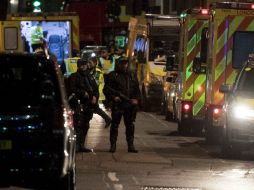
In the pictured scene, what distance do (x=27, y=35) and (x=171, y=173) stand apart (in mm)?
16533

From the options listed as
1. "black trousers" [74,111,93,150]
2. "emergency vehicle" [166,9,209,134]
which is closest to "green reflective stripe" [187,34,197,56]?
"emergency vehicle" [166,9,209,134]

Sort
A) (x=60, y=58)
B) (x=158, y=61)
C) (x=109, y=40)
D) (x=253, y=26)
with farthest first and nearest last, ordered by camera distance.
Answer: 1. (x=109, y=40)
2. (x=60, y=58)
3. (x=158, y=61)
4. (x=253, y=26)

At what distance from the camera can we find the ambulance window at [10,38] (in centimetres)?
2877

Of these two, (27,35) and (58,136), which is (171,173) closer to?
(58,136)

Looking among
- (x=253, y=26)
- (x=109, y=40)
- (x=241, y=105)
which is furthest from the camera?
(x=109, y=40)

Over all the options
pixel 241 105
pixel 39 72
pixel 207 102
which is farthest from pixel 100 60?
pixel 39 72

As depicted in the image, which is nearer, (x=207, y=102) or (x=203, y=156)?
(x=203, y=156)

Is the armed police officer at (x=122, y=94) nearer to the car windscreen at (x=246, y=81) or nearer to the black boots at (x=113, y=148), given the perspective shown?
the black boots at (x=113, y=148)

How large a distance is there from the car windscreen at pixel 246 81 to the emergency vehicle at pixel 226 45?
4.15 ft

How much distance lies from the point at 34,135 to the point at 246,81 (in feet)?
24.5

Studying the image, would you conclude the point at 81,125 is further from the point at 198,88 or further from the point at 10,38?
the point at 10,38

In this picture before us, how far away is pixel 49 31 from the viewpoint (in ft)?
102

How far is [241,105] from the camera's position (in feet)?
52.9

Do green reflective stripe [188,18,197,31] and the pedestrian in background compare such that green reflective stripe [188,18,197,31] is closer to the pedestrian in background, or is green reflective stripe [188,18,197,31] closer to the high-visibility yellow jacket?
the pedestrian in background
